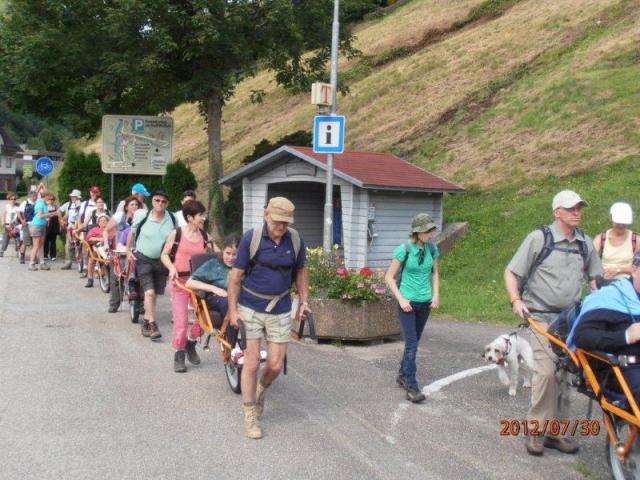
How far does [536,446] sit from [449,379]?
2.38 meters

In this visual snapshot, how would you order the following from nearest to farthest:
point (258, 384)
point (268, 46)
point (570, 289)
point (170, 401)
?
point (570, 289) → point (258, 384) → point (170, 401) → point (268, 46)

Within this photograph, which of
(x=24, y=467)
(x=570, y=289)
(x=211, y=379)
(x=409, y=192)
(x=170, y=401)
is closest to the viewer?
(x=24, y=467)

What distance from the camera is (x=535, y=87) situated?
83.3 ft

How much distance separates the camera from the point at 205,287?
7465 millimetres

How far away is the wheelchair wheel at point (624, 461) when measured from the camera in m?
4.68

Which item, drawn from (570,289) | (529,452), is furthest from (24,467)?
(570,289)

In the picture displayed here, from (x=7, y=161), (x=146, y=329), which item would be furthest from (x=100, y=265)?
(x=7, y=161)

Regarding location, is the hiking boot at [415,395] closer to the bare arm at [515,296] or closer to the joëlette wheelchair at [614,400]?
the bare arm at [515,296]

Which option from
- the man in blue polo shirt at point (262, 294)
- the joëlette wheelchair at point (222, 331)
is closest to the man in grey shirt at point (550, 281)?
the man in blue polo shirt at point (262, 294)

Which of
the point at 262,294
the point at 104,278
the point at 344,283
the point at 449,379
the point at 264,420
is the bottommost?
the point at 264,420

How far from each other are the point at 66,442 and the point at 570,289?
388 centimetres

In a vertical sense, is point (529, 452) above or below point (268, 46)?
below

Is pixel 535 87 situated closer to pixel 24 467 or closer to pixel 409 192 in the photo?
pixel 409 192
